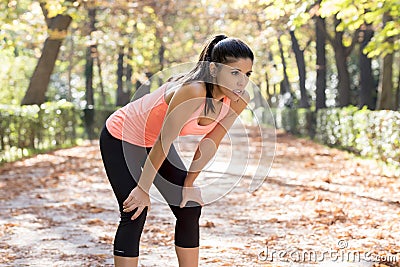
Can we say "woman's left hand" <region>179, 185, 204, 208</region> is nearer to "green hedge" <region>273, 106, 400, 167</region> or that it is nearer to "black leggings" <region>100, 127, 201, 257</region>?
"black leggings" <region>100, 127, 201, 257</region>

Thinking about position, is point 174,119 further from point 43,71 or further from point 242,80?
point 43,71

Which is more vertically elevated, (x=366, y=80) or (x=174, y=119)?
(x=366, y=80)

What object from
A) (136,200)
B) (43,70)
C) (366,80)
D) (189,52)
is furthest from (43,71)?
(189,52)

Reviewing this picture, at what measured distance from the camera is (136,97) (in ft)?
12.6

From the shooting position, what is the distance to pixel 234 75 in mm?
3314

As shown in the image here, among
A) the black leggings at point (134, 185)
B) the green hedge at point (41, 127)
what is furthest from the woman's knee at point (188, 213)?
the green hedge at point (41, 127)

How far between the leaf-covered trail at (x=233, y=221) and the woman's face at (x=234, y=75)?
7.81 feet

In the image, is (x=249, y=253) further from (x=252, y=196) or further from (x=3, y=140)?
(x=3, y=140)

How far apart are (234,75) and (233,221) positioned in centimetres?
465

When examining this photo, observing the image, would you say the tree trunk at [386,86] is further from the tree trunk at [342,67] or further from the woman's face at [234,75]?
the woman's face at [234,75]

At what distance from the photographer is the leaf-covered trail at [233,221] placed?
5.72 meters

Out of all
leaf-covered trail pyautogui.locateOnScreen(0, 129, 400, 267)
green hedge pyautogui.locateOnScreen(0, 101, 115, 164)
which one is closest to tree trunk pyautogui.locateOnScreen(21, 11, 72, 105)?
green hedge pyautogui.locateOnScreen(0, 101, 115, 164)

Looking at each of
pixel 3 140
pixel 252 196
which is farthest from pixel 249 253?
pixel 3 140

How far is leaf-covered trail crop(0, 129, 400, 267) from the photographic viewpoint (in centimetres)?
572
